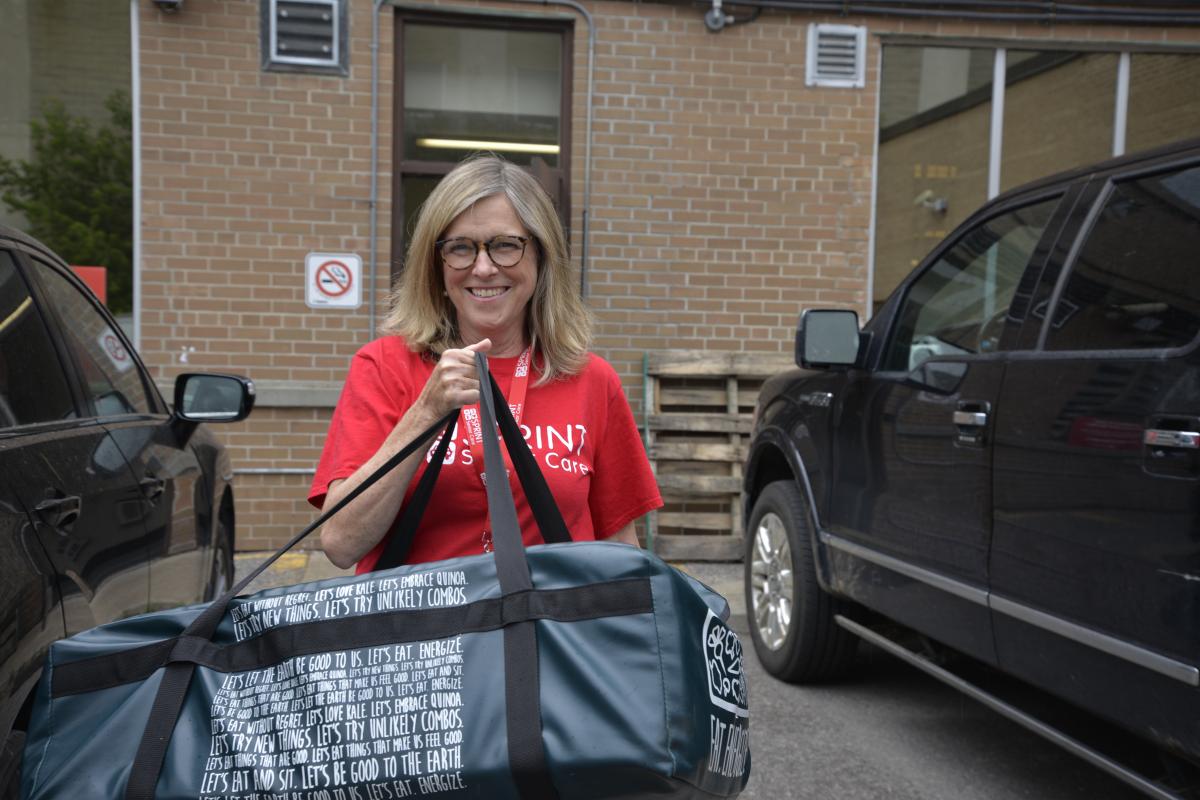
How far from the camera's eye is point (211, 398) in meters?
3.40

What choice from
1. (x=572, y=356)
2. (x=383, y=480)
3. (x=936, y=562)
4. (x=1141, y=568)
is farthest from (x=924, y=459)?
(x=383, y=480)

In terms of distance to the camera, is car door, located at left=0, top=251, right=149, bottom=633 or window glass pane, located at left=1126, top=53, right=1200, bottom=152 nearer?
Result: car door, located at left=0, top=251, right=149, bottom=633

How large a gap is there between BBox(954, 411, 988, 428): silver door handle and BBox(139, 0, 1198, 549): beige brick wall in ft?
13.0

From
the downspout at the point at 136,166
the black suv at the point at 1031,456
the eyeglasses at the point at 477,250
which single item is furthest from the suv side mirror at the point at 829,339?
the downspout at the point at 136,166

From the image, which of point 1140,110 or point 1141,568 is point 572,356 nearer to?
point 1141,568

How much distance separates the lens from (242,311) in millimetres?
6984

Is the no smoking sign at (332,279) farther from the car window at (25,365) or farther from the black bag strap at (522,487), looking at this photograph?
the black bag strap at (522,487)

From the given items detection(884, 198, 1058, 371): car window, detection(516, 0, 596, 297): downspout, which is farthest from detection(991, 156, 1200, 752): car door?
detection(516, 0, 596, 297): downspout

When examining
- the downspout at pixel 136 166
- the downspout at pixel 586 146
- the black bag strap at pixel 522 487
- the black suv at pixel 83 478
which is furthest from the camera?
the downspout at pixel 586 146

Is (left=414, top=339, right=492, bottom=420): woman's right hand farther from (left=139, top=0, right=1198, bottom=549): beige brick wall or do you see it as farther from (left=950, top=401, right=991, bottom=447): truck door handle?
(left=139, top=0, right=1198, bottom=549): beige brick wall

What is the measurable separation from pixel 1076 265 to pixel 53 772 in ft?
9.48

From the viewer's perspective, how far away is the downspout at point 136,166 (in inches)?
267

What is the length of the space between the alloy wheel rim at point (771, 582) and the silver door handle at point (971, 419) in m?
1.43

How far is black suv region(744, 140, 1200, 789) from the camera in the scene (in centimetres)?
260
